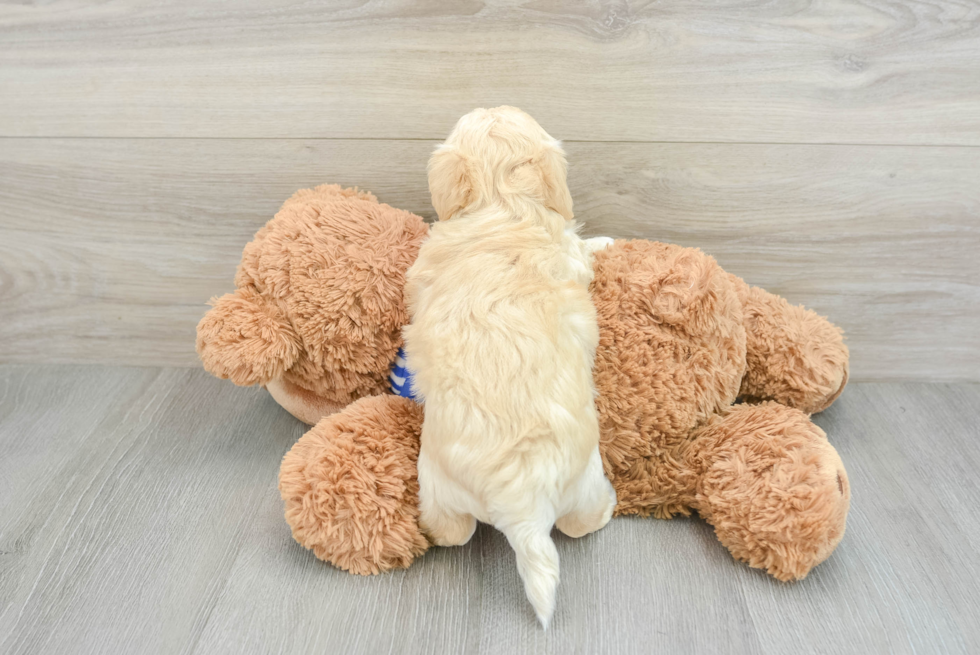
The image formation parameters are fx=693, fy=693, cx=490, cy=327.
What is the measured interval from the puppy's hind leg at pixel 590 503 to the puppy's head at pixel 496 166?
29 centimetres

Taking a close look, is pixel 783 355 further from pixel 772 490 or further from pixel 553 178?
pixel 553 178

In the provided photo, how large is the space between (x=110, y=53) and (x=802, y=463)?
1.02 meters

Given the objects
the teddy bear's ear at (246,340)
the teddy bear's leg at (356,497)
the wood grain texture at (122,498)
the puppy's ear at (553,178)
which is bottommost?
the wood grain texture at (122,498)

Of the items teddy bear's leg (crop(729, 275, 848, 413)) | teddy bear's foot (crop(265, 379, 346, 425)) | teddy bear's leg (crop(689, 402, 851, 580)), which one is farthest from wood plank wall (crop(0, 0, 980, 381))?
teddy bear's leg (crop(689, 402, 851, 580))

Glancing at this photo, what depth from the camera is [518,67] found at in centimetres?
92

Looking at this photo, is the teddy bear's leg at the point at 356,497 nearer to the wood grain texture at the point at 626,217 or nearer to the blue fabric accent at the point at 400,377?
the blue fabric accent at the point at 400,377

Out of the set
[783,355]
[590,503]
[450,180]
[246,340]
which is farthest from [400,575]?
[783,355]

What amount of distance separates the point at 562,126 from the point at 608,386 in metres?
0.37

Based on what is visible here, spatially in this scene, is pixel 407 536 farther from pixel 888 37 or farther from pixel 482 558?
pixel 888 37

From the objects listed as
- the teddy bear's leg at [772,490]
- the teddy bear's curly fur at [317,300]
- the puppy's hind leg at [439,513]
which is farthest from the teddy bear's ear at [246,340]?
the teddy bear's leg at [772,490]

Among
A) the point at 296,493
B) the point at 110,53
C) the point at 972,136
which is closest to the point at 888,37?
the point at 972,136

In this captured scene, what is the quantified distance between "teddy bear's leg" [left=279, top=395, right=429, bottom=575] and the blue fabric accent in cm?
9

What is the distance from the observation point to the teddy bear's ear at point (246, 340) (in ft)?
2.67

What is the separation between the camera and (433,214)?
1.00 meters
